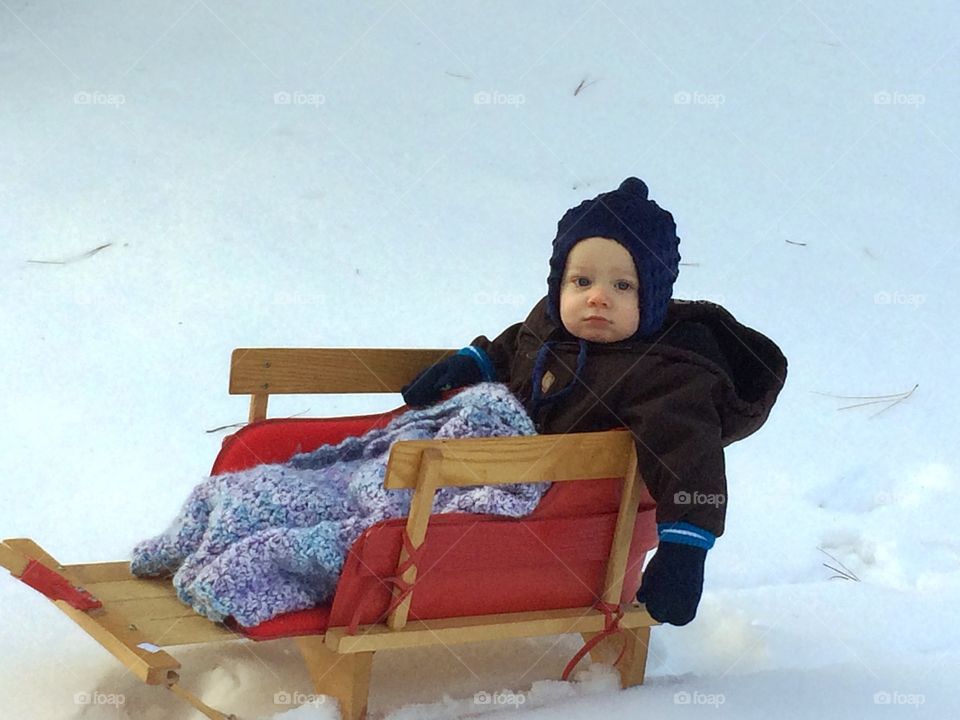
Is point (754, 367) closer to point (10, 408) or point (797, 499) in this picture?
point (797, 499)

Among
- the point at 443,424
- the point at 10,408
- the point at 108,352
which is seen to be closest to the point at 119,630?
the point at 443,424

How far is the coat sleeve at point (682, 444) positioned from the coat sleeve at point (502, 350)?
0.37 meters

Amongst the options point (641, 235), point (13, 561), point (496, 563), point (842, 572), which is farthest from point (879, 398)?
point (13, 561)

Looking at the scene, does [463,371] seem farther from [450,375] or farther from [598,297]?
[598,297]

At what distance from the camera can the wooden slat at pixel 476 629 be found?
2070 mm

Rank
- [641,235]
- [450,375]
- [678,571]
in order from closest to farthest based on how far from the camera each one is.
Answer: [678,571]
[641,235]
[450,375]

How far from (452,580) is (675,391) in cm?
46

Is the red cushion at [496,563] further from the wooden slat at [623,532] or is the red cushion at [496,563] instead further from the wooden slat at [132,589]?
the wooden slat at [132,589]

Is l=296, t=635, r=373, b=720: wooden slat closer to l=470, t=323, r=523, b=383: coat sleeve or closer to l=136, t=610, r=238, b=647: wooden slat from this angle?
l=136, t=610, r=238, b=647: wooden slat

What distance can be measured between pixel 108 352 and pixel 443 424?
1.38 meters

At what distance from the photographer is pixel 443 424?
2.40m

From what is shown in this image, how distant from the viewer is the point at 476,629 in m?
2.17

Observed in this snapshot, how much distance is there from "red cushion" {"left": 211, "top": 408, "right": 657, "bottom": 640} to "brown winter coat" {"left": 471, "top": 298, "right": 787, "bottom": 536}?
14 cm

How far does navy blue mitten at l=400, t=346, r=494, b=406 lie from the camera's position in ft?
8.29
